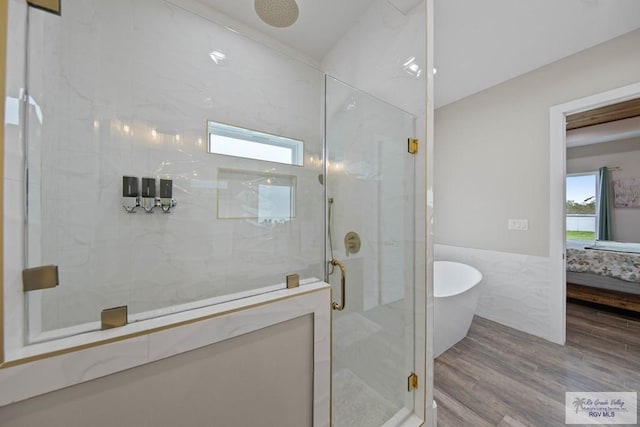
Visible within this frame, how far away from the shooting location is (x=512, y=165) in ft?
8.40

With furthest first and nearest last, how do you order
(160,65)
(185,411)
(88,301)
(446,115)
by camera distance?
(446,115)
(160,65)
(88,301)
(185,411)

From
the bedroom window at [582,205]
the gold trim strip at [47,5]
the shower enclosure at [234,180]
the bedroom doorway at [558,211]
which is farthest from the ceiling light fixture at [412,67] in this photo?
the bedroom window at [582,205]

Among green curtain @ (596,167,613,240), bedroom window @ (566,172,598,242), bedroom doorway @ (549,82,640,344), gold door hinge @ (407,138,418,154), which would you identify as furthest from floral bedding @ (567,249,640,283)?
gold door hinge @ (407,138,418,154)

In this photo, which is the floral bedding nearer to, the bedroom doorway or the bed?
the bed

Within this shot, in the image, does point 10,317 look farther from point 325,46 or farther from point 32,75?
point 325,46

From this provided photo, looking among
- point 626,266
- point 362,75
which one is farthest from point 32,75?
point 626,266

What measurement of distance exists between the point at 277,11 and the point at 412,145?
141cm

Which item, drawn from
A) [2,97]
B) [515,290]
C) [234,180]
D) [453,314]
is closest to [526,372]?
[453,314]

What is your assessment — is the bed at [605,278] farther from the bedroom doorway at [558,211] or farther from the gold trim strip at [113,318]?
the gold trim strip at [113,318]

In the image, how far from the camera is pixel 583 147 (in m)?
5.11

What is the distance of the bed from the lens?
2.74 metres

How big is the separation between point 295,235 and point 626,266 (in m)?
4.28

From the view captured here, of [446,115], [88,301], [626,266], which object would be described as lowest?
[626,266]

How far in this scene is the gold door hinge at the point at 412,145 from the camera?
1.34m
